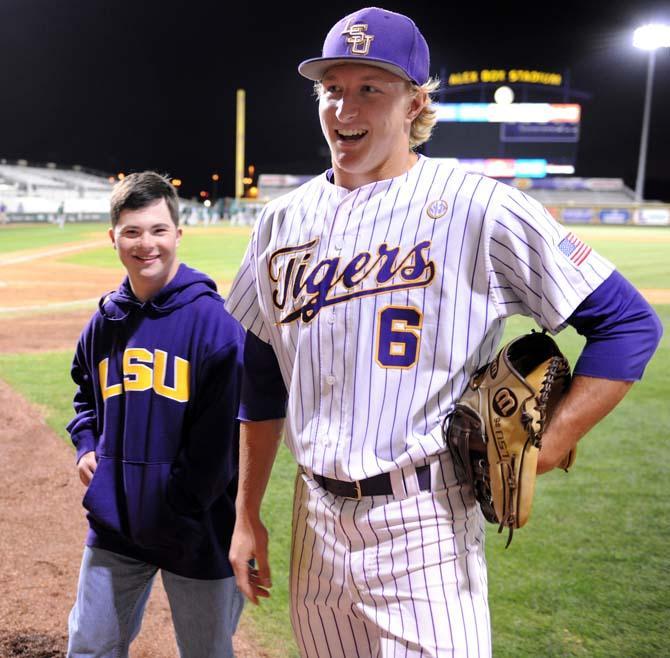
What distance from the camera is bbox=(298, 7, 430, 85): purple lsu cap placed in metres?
1.52

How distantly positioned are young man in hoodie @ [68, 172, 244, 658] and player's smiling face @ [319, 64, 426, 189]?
699mm

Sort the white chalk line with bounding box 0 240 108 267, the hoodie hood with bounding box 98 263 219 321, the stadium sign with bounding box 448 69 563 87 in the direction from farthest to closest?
the stadium sign with bounding box 448 69 563 87 → the white chalk line with bounding box 0 240 108 267 → the hoodie hood with bounding box 98 263 219 321

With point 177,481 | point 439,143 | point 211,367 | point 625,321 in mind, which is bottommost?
point 177,481

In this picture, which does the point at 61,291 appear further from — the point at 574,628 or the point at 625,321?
the point at 625,321

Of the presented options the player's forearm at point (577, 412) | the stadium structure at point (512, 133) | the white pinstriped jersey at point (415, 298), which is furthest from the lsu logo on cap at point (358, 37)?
the stadium structure at point (512, 133)

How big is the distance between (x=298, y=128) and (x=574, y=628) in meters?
79.0

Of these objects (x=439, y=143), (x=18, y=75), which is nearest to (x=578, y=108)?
(x=439, y=143)

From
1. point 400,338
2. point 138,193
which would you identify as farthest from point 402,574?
point 138,193

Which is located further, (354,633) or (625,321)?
(354,633)

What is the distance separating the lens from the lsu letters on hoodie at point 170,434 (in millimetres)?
1968

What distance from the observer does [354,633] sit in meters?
1.53

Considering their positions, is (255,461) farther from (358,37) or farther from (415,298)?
(358,37)

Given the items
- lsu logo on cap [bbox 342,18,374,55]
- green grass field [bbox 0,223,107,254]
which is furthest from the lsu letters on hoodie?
green grass field [bbox 0,223,107,254]

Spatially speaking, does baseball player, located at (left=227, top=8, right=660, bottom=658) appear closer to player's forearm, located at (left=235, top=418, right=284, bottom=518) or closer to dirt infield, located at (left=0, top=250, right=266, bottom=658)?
player's forearm, located at (left=235, top=418, right=284, bottom=518)
